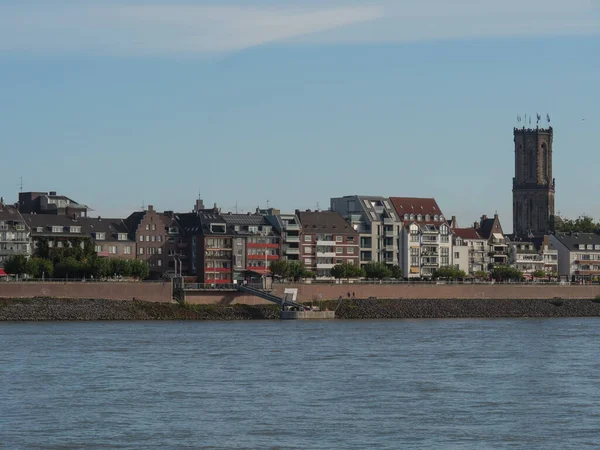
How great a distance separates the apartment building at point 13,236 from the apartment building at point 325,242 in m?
34.0

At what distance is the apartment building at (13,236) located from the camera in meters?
137

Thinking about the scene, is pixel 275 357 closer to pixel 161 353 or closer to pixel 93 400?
pixel 161 353

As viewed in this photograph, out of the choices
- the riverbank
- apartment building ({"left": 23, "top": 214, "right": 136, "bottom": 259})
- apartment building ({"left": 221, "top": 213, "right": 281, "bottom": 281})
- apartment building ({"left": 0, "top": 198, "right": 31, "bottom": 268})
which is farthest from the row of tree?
apartment building ({"left": 221, "top": 213, "right": 281, "bottom": 281})

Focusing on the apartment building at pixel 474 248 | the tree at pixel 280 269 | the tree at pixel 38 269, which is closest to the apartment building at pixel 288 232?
the tree at pixel 280 269

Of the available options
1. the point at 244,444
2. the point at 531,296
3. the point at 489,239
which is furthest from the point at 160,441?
the point at 489,239

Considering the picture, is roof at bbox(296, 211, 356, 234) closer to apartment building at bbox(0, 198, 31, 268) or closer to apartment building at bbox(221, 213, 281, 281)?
apartment building at bbox(221, 213, 281, 281)

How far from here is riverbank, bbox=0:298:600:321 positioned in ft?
360

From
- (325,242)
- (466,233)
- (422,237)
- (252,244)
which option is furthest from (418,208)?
(252,244)

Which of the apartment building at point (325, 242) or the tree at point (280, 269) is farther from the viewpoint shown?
the apartment building at point (325, 242)

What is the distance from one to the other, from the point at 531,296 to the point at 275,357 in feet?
257

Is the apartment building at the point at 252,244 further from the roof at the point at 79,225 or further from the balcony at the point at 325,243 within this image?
the roof at the point at 79,225

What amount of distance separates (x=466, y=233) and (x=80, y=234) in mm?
59070

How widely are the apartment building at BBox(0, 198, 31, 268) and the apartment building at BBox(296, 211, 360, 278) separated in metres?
34.0

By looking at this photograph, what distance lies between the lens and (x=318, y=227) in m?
158
